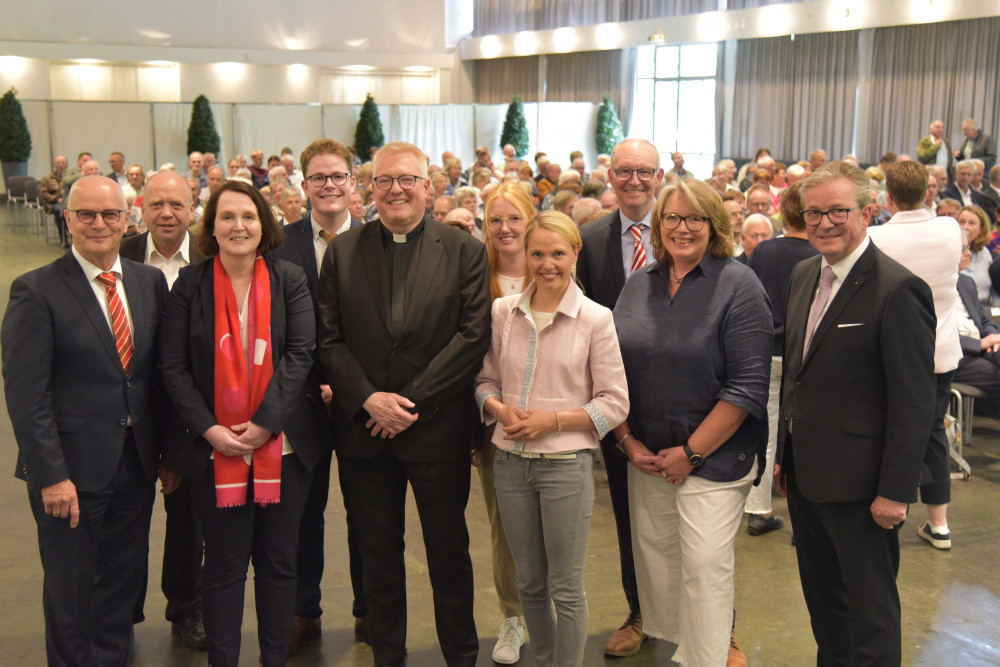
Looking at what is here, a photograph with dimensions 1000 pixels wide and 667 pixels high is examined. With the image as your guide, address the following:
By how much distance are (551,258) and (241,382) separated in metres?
1.02

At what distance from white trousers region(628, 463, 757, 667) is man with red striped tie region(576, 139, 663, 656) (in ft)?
1.15

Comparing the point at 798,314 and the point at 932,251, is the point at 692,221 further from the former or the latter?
the point at 932,251

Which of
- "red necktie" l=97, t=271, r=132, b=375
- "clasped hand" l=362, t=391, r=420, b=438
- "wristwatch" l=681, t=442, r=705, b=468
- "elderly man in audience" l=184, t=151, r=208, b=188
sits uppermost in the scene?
"elderly man in audience" l=184, t=151, r=208, b=188

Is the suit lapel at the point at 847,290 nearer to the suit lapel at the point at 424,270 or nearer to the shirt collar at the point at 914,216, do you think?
the suit lapel at the point at 424,270

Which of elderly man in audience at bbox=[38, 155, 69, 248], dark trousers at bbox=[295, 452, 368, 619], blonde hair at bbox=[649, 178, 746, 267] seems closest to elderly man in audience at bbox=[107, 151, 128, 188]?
elderly man in audience at bbox=[38, 155, 69, 248]

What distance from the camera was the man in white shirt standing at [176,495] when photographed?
134 inches

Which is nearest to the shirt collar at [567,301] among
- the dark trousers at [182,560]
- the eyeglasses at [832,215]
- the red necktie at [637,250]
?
the red necktie at [637,250]

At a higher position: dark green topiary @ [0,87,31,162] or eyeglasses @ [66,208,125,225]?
dark green topiary @ [0,87,31,162]

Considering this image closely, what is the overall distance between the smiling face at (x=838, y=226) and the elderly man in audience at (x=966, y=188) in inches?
311

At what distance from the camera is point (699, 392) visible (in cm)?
286

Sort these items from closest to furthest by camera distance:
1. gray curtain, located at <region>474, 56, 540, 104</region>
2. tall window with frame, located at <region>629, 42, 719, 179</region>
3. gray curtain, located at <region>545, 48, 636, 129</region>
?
tall window with frame, located at <region>629, 42, 719, 179</region>, gray curtain, located at <region>545, 48, 636, 129</region>, gray curtain, located at <region>474, 56, 540, 104</region>

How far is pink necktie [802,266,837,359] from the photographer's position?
277 centimetres

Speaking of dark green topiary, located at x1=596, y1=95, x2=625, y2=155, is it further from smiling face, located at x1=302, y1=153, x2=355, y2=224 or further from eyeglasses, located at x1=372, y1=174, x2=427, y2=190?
eyeglasses, located at x1=372, y1=174, x2=427, y2=190

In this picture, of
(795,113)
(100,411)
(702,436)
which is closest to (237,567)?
(100,411)
